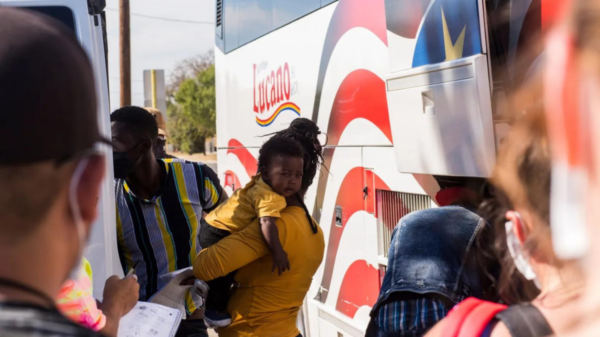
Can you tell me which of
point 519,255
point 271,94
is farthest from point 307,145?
point 519,255

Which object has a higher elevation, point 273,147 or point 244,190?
point 273,147

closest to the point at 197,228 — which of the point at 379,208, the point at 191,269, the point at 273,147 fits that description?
the point at 191,269

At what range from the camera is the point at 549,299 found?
108 centimetres

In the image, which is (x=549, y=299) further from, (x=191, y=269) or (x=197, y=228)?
(x=197, y=228)

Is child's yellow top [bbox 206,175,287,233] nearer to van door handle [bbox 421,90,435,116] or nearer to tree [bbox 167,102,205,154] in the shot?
van door handle [bbox 421,90,435,116]

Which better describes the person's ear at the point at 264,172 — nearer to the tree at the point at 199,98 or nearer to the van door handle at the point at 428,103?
the van door handle at the point at 428,103

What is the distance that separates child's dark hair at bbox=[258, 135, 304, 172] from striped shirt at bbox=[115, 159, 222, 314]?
1.39 ft

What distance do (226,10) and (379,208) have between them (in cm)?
341

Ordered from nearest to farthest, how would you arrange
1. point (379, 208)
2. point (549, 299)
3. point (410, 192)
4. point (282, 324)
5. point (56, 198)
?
1. point (56, 198)
2. point (549, 299)
3. point (282, 324)
4. point (410, 192)
5. point (379, 208)

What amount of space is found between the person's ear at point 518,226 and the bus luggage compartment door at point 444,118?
1.08 m

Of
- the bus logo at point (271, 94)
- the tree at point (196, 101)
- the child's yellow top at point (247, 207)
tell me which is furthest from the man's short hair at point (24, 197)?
the tree at point (196, 101)

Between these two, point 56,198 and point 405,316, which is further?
point 405,316

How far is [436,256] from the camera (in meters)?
1.86

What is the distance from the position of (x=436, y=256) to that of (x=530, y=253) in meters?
0.73
